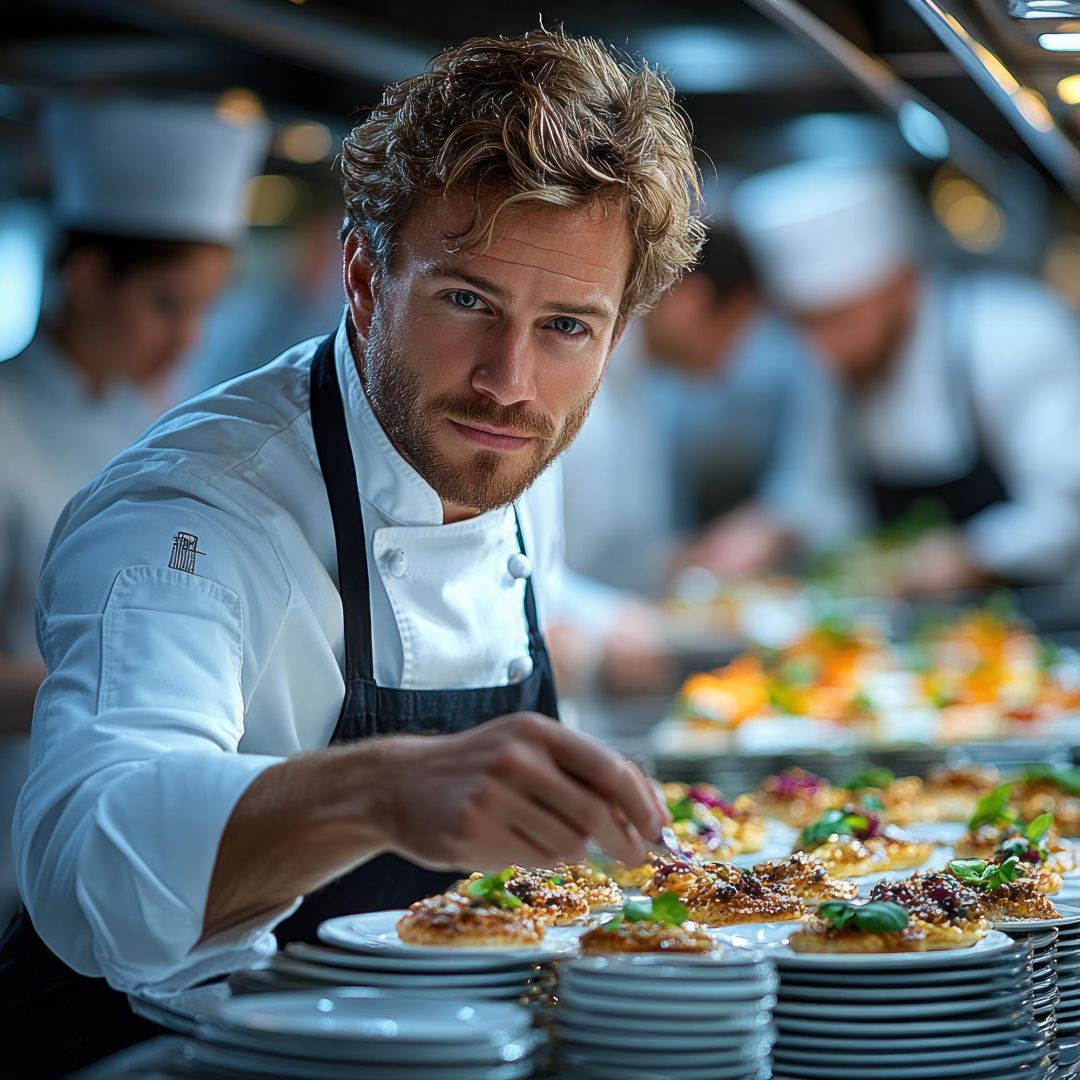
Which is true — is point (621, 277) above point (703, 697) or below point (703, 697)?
above

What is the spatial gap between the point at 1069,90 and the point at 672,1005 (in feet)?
5.43

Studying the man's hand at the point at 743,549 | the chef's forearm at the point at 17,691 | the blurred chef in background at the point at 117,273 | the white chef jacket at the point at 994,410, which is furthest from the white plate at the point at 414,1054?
the man's hand at the point at 743,549

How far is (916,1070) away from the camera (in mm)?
1369

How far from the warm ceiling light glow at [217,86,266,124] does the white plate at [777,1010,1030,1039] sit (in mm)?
2953

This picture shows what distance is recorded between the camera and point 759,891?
175 cm

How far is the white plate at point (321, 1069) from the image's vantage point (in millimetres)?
1160

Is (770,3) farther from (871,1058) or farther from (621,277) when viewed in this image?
(871,1058)

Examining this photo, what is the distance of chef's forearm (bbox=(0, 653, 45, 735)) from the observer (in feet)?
10.7

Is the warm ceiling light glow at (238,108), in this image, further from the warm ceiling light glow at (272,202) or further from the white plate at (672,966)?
the warm ceiling light glow at (272,202)

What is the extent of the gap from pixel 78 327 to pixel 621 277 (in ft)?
7.52

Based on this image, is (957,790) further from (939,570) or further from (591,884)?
(939,570)

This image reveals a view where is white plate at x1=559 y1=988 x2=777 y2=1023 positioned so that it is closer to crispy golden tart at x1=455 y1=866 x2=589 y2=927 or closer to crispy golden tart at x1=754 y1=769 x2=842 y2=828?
crispy golden tart at x1=455 y1=866 x2=589 y2=927

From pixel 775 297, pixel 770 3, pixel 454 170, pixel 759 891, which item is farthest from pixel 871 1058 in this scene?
pixel 775 297

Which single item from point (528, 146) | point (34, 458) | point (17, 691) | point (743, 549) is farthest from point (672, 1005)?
point (743, 549)
